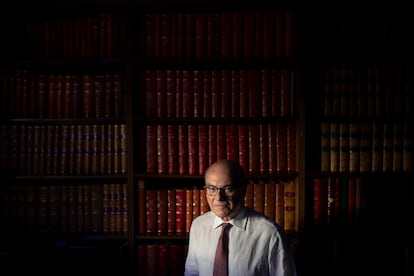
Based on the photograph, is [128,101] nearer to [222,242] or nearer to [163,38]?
[163,38]

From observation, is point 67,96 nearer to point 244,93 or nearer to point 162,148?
point 162,148

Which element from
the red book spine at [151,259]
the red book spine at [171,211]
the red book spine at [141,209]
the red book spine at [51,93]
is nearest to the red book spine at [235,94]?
the red book spine at [171,211]

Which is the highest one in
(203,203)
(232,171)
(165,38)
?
(165,38)

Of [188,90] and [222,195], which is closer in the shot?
[222,195]

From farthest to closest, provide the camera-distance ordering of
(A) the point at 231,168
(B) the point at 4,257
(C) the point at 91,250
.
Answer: (C) the point at 91,250, (B) the point at 4,257, (A) the point at 231,168

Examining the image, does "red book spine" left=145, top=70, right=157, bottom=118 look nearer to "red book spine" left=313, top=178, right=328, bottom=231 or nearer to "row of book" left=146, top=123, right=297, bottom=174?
"row of book" left=146, top=123, right=297, bottom=174

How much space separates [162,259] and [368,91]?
1674 millimetres

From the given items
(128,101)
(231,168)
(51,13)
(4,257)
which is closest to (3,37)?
(51,13)

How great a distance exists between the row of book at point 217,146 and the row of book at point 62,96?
31cm

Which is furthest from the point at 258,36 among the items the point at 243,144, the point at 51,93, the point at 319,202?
the point at 51,93

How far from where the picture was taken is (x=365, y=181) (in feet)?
7.31

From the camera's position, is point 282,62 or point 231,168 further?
point 282,62

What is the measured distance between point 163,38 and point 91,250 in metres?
1.42

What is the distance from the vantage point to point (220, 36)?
2189 mm
